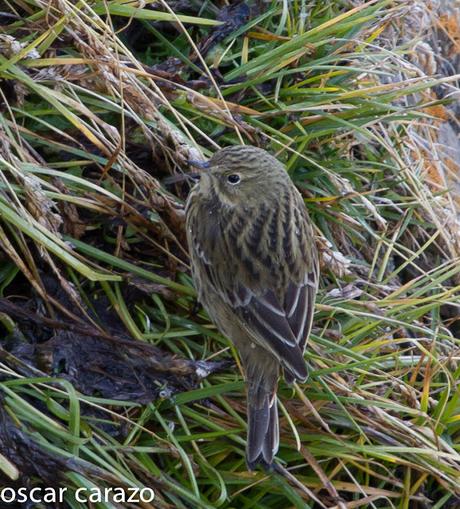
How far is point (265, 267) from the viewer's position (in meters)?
5.06

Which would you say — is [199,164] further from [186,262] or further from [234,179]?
[186,262]

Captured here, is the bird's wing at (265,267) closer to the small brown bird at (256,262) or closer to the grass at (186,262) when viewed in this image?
the small brown bird at (256,262)

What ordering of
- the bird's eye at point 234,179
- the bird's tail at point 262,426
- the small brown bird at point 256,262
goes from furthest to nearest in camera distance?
1. the bird's eye at point 234,179
2. the small brown bird at point 256,262
3. the bird's tail at point 262,426

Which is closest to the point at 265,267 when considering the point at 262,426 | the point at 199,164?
the point at 199,164

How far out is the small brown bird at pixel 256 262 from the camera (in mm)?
4738

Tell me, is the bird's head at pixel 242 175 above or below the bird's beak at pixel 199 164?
below

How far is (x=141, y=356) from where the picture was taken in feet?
15.4

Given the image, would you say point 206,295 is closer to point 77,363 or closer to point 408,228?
point 77,363

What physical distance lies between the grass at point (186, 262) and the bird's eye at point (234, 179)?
0.23m

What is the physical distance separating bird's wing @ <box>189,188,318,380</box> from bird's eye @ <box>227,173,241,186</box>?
0.15m

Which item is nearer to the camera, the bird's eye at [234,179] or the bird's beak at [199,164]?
the bird's beak at [199,164]

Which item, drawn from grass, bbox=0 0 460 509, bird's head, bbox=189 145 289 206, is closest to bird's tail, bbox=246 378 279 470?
grass, bbox=0 0 460 509

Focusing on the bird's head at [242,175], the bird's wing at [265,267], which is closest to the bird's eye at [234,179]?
the bird's head at [242,175]

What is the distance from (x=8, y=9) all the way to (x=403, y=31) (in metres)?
2.42
